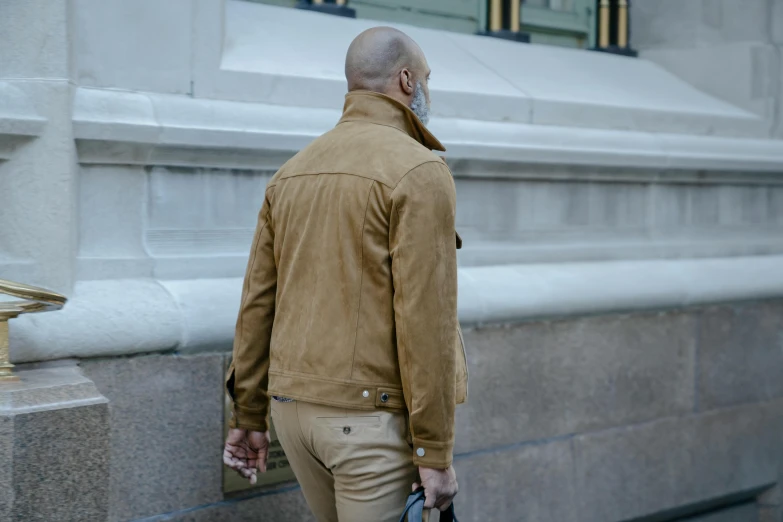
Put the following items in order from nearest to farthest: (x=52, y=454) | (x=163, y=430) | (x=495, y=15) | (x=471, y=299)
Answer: (x=52, y=454)
(x=163, y=430)
(x=471, y=299)
(x=495, y=15)

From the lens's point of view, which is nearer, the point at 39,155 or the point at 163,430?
the point at 39,155

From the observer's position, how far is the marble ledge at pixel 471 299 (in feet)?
10.8

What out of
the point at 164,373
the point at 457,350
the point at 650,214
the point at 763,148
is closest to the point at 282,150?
the point at 164,373

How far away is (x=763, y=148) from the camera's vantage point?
18.5 ft

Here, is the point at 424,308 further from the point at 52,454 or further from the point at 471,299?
the point at 471,299

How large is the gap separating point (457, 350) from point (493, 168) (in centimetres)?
184

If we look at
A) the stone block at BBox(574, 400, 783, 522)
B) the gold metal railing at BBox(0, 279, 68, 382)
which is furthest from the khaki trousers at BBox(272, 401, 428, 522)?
the stone block at BBox(574, 400, 783, 522)

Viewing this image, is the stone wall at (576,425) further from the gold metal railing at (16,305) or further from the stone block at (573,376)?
the gold metal railing at (16,305)

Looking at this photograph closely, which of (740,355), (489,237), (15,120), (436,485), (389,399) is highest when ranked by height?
(15,120)

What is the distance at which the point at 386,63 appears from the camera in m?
2.80

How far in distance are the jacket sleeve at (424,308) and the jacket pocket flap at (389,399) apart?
0.06 meters

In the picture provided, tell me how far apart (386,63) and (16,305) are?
49.3 inches

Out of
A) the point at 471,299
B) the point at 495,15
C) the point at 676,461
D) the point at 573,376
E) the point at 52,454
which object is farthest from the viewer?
the point at 495,15

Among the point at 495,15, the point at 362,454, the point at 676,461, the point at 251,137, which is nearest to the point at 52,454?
the point at 362,454
